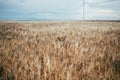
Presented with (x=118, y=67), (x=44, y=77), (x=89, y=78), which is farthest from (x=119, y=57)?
(x=44, y=77)

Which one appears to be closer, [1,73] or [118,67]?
[1,73]

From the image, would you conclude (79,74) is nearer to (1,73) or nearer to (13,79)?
(13,79)

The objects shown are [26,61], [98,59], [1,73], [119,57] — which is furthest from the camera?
[119,57]

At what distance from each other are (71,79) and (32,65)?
763 millimetres

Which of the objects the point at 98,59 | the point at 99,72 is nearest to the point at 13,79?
the point at 99,72

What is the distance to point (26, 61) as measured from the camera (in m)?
2.84

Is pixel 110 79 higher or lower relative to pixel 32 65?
lower

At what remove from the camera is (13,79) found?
7.82 feet

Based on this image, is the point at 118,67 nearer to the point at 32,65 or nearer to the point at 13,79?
the point at 32,65

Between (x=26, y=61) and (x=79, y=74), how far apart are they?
3.36 feet

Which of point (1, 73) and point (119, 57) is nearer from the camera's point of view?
point (1, 73)

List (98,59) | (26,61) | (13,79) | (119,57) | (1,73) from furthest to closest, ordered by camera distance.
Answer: (119,57) < (98,59) < (26,61) < (1,73) < (13,79)

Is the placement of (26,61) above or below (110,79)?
above

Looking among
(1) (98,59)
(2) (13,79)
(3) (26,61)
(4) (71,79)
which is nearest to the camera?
(4) (71,79)
